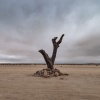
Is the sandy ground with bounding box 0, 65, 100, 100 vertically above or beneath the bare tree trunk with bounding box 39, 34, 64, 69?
beneath

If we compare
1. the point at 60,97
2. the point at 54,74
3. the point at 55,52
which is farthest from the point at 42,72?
the point at 60,97

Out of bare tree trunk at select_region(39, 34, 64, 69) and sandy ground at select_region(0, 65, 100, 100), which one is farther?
bare tree trunk at select_region(39, 34, 64, 69)

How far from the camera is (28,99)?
9.13m

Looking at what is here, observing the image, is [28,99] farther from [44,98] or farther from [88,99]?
[88,99]

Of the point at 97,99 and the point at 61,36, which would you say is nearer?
the point at 97,99

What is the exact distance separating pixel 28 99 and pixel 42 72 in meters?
12.7

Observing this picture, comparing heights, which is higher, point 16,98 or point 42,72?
point 42,72

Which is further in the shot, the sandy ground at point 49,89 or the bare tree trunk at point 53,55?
the bare tree trunk at point 53,55

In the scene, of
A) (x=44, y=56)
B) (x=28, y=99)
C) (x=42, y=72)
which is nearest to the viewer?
(x=28, y=99)

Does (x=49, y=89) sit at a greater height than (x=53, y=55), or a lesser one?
lesser

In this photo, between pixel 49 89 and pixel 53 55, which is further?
pixel 53 55

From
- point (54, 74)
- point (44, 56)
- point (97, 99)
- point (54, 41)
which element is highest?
point (54, 41)

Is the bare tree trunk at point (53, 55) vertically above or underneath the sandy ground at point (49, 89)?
above

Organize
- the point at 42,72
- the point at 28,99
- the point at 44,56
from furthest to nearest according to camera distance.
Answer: the point at 44,56, the point at 42,72, the point at 28,99
